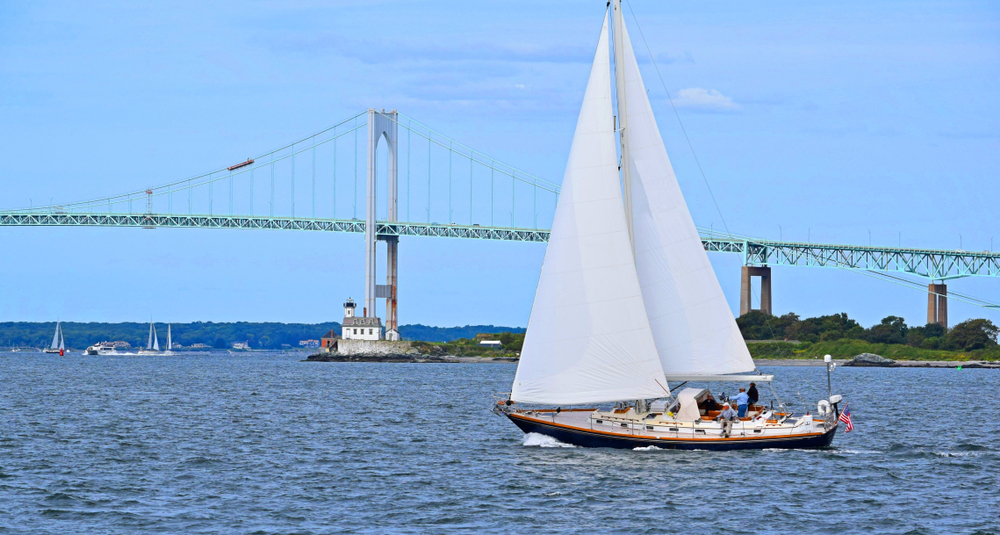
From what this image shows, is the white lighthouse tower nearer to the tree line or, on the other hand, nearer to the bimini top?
the tree line

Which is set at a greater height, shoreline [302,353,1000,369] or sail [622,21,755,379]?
sail [622,21,755,379]

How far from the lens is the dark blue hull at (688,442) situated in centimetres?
1728

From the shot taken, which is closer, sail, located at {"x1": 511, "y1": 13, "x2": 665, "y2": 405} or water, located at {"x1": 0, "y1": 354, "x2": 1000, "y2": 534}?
water, located at {"x1": 0, "y1": 354, "x2": 1000, "y2": 534}

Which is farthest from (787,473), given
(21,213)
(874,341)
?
(21,213)

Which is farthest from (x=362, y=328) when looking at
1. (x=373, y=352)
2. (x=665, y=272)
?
(x=665, y=272)

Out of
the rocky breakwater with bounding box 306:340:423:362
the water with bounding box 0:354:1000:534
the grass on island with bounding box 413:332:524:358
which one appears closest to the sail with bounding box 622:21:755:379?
the water with bounding box 0:354:1000:534

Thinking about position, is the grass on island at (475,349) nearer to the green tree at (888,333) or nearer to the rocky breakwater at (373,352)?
the rocky breakwater at (373,352)

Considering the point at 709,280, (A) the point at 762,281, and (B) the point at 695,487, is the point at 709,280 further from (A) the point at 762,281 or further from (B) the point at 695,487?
(A) the point at 762,281

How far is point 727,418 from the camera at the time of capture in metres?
17.3

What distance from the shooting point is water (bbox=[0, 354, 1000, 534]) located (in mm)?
13070

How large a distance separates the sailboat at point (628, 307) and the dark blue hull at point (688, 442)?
21mm

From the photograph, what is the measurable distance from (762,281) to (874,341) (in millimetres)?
8588

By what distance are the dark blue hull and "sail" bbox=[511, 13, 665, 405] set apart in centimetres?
73

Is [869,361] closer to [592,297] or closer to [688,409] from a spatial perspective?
[688,409]
